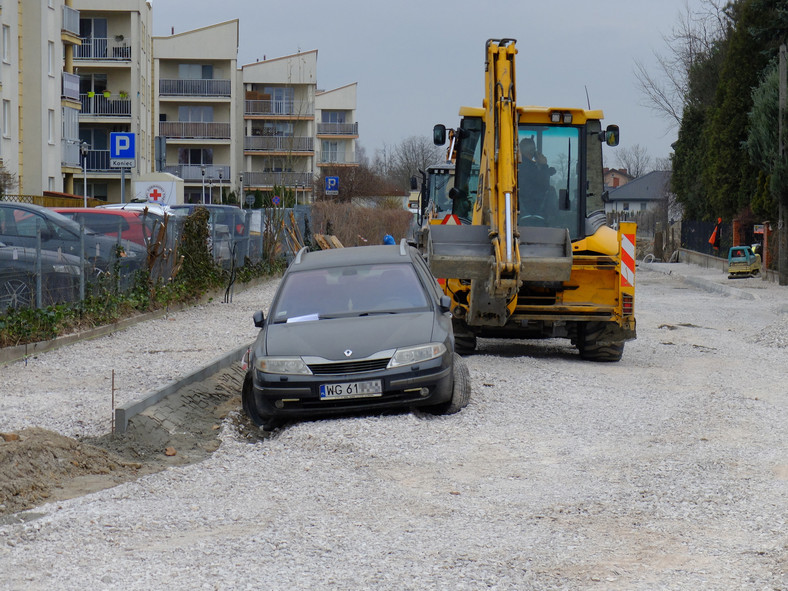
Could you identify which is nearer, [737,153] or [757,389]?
[757,389]

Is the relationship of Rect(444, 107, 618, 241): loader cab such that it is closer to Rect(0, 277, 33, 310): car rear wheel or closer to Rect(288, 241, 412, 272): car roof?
Rect(288, 241, 412, 272): car roof

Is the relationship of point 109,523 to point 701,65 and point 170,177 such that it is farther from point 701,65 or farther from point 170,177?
point 701,65

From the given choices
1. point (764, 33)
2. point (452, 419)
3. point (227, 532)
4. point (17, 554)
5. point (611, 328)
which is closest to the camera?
point (17, 554)

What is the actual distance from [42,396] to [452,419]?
4.35 m

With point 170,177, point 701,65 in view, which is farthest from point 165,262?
point 701,65

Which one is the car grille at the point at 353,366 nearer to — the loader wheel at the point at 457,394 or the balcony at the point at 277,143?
the loader wheel at the point at 457,394

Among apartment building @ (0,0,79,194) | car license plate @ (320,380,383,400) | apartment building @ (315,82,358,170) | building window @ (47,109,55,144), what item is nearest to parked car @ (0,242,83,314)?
car license plate @ (320,380,383,400)

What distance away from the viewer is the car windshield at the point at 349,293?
33.4 feet

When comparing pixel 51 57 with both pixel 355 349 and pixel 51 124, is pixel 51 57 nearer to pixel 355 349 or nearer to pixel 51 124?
pixel 51 124

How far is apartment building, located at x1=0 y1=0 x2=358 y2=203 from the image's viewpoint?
163 ft

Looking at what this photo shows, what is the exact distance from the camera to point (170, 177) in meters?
48.9

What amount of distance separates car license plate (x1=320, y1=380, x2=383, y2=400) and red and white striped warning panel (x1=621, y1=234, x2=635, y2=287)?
5.53m

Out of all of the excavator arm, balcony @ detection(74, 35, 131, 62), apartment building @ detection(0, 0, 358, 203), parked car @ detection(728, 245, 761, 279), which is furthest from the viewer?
balcony @ detection(74, 35, 131, 62)

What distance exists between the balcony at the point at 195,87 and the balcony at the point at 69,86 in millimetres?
29832
